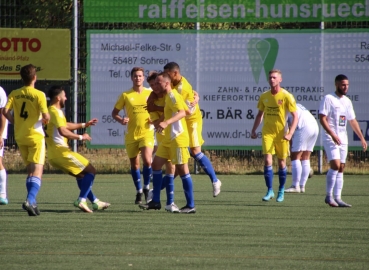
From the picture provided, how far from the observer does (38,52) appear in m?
21.9

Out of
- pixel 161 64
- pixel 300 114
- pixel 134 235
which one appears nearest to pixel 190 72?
pixel 161 64

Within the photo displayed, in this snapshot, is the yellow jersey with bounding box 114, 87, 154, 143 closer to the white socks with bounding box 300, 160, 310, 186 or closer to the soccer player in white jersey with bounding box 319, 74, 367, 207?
the soccer player in white jersey with bounding box 319, 74, 367, 207

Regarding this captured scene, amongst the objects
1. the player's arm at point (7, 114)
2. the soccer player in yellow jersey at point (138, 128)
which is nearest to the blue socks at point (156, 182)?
the soccer player in yellow jersey at point (138, 128)

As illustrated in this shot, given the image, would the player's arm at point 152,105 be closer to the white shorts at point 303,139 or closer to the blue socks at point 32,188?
the blue socks at point 32,188

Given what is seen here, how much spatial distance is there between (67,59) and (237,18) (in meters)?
4.15

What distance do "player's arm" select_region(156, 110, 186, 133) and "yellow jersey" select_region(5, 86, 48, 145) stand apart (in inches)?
61.4

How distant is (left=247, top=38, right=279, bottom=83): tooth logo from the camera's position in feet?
71.0

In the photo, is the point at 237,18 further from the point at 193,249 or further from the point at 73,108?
the point at 193,249

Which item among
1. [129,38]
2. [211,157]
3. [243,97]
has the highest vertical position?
[129,38]

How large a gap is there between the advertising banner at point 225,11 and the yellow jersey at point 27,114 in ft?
34.2

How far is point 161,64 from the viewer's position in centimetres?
2162

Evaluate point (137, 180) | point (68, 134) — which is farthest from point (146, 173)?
point (68, 134)

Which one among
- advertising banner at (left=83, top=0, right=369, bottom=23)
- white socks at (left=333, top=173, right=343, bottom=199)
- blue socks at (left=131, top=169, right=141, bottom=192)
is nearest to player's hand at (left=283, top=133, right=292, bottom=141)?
white socks at (left=333, top=173, right=343, bottom=199)

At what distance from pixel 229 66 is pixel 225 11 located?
4.26ft
